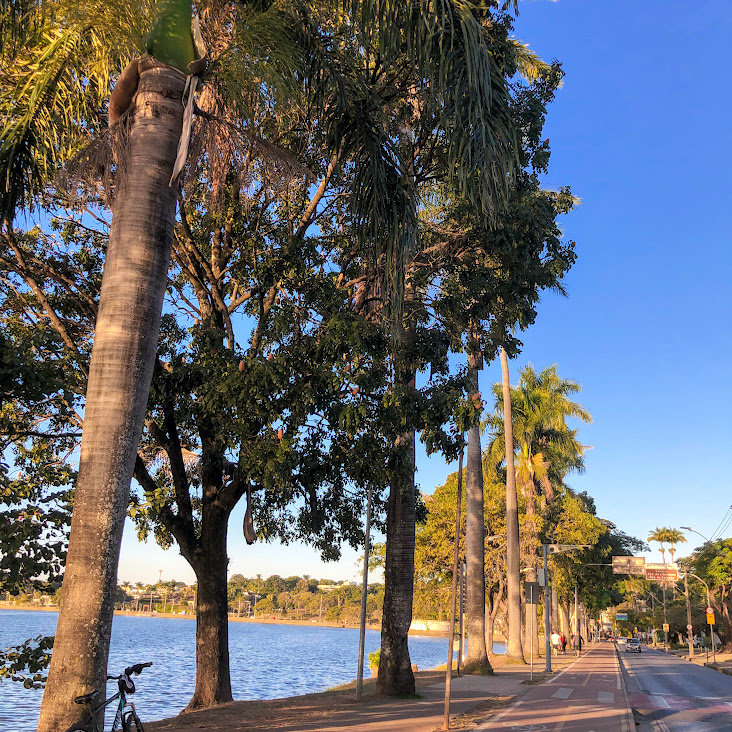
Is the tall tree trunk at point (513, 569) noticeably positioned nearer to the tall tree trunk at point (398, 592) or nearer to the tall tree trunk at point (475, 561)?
the tall tree trunk at point (475, 561)

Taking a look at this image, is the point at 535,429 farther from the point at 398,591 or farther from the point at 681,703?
the point at 398,591

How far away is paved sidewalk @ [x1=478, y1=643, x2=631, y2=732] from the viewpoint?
12.9m

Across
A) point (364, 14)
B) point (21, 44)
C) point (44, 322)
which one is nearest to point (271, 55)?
point (364, 14)

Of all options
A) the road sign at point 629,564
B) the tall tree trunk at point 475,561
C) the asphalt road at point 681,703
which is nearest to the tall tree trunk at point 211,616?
the asphalt road at point 681,703

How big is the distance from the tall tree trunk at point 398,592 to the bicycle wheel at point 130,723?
814 cm

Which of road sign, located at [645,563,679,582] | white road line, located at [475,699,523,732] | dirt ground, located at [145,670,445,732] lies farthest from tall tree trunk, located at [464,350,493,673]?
road sign, located at [645,563,679,582]

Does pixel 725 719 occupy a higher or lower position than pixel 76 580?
lower

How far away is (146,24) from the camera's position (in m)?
8.88

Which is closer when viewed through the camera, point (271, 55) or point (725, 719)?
point (271, 55)

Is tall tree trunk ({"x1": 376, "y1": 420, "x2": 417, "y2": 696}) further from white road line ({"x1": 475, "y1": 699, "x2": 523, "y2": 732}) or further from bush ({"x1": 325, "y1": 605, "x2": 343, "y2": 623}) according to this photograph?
bush ({"x1": 325, "y1": 605, "x2": 343, "y2": 623})

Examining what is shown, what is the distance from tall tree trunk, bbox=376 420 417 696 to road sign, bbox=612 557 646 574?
3775cm

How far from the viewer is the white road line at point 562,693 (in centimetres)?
1839

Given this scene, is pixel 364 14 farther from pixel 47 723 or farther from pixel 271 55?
pixel 47 723

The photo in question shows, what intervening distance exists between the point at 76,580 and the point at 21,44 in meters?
6.24
